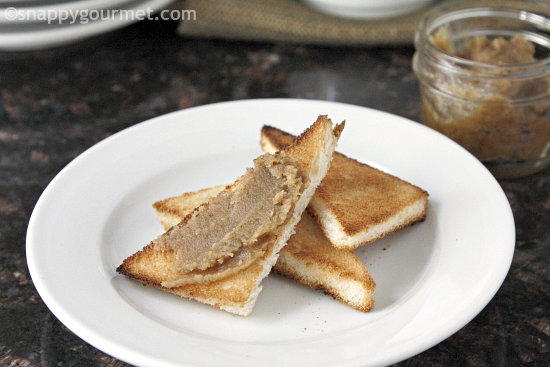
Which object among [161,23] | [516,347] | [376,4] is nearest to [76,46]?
[161,23]

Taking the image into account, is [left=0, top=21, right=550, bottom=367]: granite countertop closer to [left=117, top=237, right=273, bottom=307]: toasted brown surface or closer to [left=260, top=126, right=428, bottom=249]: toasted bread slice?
[left=117, top=237, right=273, bottom=307]: toasted brown surface

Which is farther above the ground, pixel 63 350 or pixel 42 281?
pixel 42 281

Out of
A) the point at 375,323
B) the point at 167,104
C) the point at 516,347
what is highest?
the point at 375,323

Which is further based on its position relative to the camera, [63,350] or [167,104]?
[167,104]

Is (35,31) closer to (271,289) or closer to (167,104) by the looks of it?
(167,104)

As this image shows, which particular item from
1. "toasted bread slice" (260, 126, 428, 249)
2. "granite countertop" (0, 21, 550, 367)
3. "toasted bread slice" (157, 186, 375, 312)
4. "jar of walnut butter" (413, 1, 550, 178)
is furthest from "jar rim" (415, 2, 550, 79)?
"toasted bread slice" (157, 186, 375, 312)

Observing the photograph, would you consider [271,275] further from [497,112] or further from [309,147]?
[497,112]

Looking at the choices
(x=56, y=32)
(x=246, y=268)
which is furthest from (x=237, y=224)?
(x=56, y=32)

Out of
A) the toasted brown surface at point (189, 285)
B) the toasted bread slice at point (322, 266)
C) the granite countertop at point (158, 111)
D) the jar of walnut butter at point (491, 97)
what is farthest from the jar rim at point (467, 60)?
the toasted brown surface at point (189, 285)
